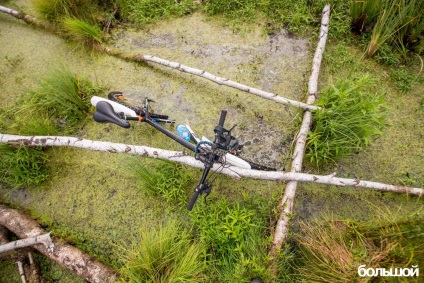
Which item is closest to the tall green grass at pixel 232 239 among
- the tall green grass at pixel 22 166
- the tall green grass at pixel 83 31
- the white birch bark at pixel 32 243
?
the white birch bark at pixel 32 243

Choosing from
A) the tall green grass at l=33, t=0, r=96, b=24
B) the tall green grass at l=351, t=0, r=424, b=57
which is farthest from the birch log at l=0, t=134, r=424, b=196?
the tall green grass at l=33, t=0, r=96, b=24

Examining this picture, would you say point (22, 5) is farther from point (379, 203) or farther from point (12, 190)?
point (379, 203)

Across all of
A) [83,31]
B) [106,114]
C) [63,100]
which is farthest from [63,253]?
[83,31]

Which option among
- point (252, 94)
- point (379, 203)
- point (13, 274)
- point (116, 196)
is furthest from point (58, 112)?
point (379, 203)

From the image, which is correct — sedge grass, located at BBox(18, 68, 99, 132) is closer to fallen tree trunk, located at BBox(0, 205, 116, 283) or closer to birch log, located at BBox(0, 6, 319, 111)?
birch log, located at BBox(0, 6, 319, 111)

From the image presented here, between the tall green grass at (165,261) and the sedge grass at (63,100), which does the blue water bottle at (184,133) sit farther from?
the sedge grass at (63,100)
